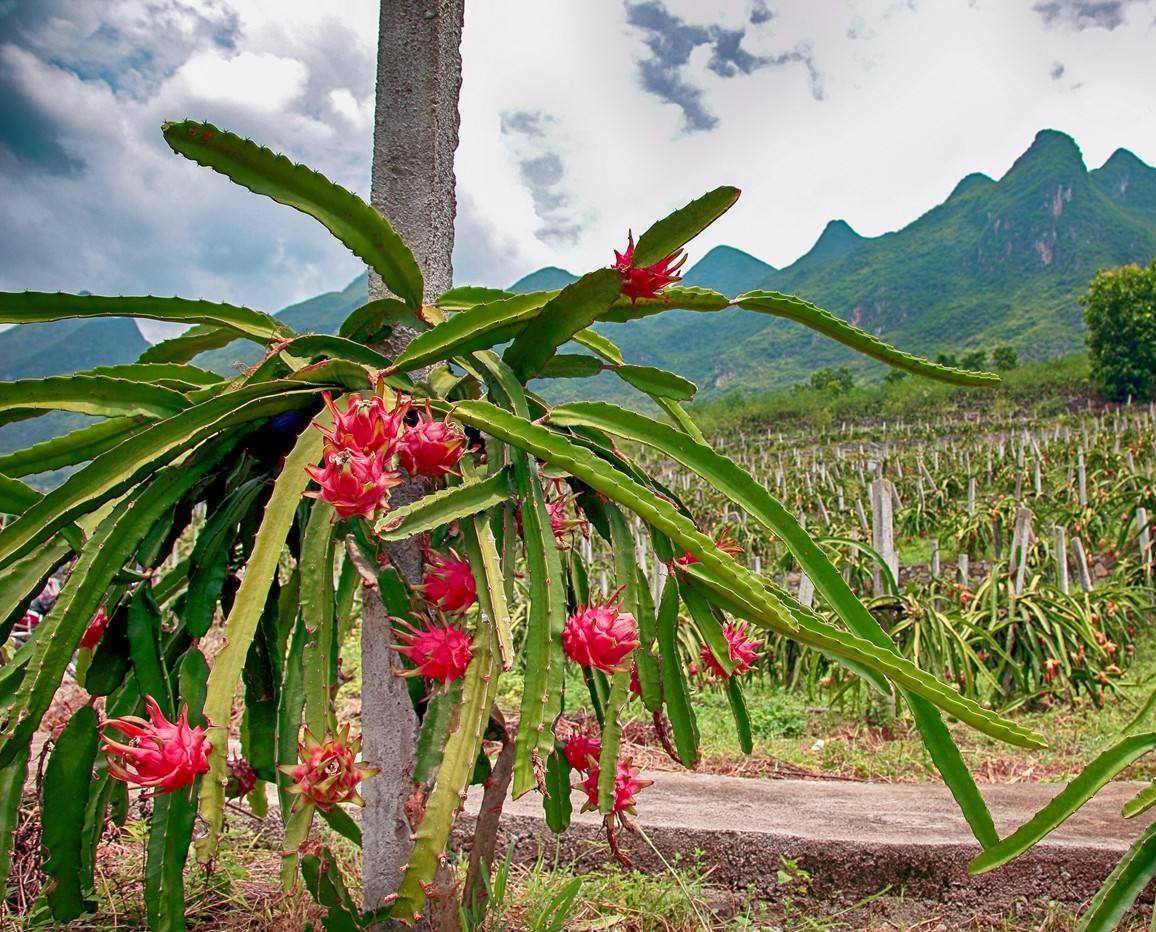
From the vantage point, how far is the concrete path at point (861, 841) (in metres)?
1.79

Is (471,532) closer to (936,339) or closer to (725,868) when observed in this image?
(725,868)

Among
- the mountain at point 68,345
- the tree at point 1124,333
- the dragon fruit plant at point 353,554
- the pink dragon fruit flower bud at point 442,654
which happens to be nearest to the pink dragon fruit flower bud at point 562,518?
the dragon fruit plant at point 353,554

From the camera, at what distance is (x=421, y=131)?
4.06 ft

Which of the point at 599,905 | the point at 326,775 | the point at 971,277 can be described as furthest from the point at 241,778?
the point at 971,277

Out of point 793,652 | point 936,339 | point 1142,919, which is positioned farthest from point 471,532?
point 936,339

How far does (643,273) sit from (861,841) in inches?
60.6

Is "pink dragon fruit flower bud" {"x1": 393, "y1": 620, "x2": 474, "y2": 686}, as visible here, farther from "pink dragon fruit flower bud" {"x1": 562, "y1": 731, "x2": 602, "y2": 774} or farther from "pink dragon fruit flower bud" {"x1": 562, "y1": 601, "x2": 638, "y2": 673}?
"pink dragon fruit flower bud" {"x1": 562, "y1": 731, "x2": 602, "y2": 774}

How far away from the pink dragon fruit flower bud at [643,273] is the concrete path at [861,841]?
148 cm

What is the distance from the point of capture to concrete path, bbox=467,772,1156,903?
5.86 ft

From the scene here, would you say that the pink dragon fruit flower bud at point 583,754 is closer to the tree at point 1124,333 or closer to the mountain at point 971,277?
the tree at point 1124,333

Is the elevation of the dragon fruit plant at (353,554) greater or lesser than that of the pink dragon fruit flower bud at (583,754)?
greater

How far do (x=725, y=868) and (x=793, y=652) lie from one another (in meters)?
2.57

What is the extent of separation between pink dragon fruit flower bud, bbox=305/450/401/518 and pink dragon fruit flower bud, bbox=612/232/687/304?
396 millimetres

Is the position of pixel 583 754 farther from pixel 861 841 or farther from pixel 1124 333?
pixel 1124 333
